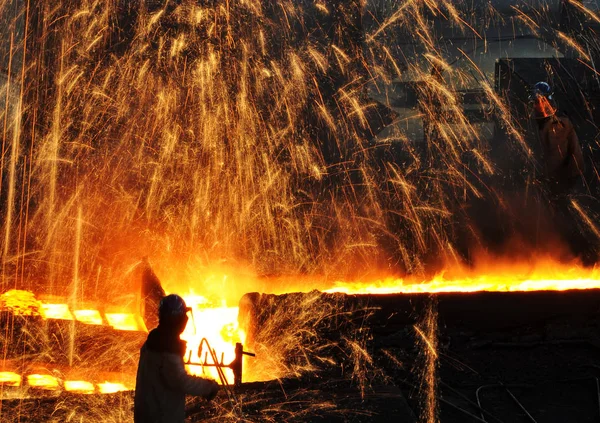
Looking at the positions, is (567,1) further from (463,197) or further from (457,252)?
(457,252)

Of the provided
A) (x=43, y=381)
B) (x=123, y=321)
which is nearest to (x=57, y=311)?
(x=123, y=321)

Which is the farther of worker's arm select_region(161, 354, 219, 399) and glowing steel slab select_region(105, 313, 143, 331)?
glowing steel slab select_region(105, 313, 143, 331)

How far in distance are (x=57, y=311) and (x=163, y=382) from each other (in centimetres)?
394

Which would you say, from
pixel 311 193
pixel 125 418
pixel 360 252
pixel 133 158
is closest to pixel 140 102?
pixel 133 158

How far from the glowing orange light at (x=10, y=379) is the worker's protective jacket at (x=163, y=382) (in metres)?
2.70

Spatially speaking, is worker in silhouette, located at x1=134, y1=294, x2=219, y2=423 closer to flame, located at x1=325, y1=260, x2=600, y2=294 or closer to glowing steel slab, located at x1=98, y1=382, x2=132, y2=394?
glowing steel slab, located at x1=98, y1=382, x2=132, y2=394

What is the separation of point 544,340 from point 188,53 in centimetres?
702

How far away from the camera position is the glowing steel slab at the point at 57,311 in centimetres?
664

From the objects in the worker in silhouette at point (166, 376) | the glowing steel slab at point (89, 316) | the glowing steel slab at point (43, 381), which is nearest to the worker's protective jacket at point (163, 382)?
the worker in silhouette at point (166, 376)

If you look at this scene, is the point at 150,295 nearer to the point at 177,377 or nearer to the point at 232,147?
the point at 177,377

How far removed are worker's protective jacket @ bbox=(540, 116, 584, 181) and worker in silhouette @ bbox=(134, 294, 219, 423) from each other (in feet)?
16.8

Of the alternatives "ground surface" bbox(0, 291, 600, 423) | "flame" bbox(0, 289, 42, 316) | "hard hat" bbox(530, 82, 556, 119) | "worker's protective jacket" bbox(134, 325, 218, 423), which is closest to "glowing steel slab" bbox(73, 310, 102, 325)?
"flame" bbox(0, 289, 42, 316)

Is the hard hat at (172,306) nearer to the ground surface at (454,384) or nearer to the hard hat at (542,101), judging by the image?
the ground surface at (454,384)

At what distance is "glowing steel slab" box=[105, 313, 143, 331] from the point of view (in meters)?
6.63
